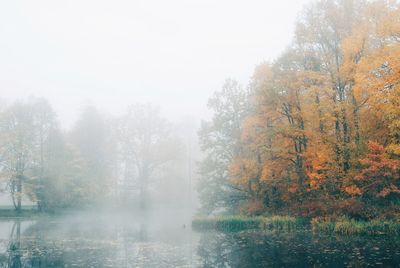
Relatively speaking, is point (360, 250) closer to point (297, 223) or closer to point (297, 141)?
point (297, 223)

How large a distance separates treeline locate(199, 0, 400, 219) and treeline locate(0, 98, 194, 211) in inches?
1262

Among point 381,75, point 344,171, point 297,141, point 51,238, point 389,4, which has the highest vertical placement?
point 389,4

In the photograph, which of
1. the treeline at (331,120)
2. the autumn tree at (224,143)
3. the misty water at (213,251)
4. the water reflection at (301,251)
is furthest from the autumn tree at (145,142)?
the water reflection at (301,251)

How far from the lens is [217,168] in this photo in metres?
42.7

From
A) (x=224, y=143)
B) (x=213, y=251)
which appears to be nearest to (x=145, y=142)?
(x=224, y=143)

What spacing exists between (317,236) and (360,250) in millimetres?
5968

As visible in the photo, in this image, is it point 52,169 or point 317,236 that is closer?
point 317,236

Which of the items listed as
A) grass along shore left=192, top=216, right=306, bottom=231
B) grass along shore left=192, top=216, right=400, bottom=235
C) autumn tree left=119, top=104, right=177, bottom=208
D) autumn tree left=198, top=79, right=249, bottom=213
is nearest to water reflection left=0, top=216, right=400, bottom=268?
grass along shore left=192, top=216, right=400, bottom=235

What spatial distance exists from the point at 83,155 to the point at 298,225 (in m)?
50.0

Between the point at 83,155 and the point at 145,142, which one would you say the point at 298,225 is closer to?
the point at 145,142

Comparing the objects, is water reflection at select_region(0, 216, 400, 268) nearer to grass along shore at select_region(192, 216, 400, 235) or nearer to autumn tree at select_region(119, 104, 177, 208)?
grass along shore at select_region(192, 216, 400, 235)

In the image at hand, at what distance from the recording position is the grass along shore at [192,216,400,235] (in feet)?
82.2

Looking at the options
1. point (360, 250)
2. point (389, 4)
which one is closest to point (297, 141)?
point (389, 4)

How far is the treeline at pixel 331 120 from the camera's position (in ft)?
85.7
